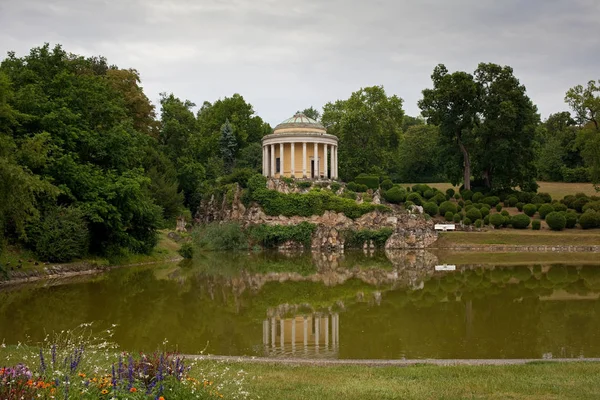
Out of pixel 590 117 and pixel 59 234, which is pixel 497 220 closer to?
pixel 590 117

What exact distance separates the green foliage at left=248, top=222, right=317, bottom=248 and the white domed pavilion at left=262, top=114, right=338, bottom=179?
7622 millimetres

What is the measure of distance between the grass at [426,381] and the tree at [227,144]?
5346 cm

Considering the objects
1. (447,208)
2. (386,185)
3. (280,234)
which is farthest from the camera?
(386,185)

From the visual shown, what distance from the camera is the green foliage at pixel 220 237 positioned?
132 feet

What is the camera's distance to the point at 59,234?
79.1 feet

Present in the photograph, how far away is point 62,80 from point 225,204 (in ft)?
71.8

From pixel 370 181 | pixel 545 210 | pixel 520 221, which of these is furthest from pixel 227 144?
pixel 545 210

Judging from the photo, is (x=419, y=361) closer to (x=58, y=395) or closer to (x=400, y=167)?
(x=58, y=395)

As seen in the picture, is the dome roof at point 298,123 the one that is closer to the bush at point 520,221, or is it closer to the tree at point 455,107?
the tree at point 455,107

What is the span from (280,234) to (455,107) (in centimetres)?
1962

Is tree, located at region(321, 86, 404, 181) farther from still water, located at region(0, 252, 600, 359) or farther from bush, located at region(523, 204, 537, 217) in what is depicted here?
still water, located at region(0, 252, 600, 359)

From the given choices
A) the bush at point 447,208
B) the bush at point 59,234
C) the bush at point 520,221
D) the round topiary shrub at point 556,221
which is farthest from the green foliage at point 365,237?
the bush at point 59,234

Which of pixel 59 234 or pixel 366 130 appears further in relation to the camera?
pixel 366 130

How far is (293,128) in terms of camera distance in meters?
51.3
